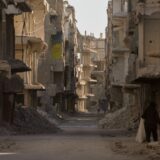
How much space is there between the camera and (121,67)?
6706 cm

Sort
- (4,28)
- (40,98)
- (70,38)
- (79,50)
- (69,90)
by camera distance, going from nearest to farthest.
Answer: (4,28) < (40,98) < (69,90) < (70,38) < (79,50)

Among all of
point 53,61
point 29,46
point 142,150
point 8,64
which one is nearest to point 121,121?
point 29,46

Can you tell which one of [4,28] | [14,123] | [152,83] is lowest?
[14,123]

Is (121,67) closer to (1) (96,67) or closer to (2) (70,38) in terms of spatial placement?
(2) (70,38)

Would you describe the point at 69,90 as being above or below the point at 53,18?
below

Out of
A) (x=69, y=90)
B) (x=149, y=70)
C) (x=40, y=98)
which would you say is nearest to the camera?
(x=149, y=70)

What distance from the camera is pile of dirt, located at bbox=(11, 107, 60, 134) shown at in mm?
36888

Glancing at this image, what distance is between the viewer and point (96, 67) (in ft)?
479

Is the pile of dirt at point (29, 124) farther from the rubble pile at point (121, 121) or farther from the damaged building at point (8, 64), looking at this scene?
the rubble pile at point (121, 121)

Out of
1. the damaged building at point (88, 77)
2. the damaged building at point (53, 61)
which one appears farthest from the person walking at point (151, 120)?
the damaged building at point (88, 77)

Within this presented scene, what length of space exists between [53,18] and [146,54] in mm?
38353

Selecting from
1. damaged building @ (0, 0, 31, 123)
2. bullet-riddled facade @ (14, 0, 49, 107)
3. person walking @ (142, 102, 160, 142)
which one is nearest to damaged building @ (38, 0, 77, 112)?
bullet-riddled facade @ (14, 0, 49, 107)

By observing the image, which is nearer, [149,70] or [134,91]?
[149,70]

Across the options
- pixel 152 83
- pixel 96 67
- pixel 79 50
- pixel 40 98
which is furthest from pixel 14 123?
pixel 96 67
